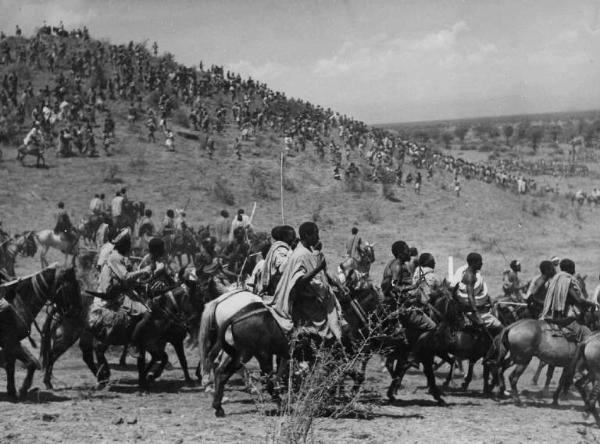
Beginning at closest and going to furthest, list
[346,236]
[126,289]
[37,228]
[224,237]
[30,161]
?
[126,289] < [224,237] < [37,228] < [346,236] < [30,161]

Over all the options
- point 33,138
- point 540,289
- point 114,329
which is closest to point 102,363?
point 114,329

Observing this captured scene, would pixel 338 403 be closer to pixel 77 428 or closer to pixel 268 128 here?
pixel 77 428

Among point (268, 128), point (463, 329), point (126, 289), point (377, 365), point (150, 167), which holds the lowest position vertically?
point (377, 365)

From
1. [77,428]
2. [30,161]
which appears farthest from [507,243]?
[77,428]

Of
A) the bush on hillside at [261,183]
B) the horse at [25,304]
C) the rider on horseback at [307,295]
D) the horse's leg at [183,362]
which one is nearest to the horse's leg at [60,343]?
the horse at [25,304]

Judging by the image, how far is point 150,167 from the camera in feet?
114

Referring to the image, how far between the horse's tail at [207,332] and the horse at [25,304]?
190 centimetres

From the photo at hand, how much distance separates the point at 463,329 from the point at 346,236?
58.3 feet

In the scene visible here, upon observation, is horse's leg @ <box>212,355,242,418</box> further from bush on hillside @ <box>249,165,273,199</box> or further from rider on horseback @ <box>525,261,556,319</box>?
bush on hillside @ <box>249,165,273,199</box>

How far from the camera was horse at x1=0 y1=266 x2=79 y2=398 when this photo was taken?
29.8 feet

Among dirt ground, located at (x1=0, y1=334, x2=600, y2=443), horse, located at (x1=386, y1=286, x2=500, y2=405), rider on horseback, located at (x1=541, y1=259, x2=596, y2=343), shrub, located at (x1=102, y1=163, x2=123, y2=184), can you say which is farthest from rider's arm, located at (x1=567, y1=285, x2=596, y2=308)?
shrub, located at (x1=102, y1=163, x2=123, y2=184)

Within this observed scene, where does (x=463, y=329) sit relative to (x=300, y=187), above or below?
below

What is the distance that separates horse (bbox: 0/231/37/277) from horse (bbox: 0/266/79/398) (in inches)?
377

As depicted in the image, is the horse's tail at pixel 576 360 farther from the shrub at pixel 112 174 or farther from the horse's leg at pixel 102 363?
the shrub at pixel 112 174
